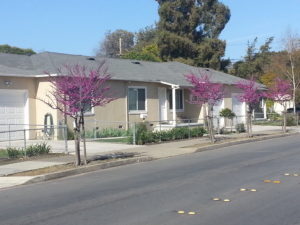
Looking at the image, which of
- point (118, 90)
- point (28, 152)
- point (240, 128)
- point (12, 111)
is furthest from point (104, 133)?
point (240, 128)

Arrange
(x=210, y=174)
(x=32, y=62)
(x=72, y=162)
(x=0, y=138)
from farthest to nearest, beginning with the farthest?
(x=32, y=62), (x=0, y=138), (x=72, y=162), (x=210, y=174)

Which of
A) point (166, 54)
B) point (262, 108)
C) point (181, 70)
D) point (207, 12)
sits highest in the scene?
point (207, 12)

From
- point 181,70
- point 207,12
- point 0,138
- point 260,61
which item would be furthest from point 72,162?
point 260,61

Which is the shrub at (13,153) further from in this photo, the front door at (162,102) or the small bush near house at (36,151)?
the front door at (162,102)

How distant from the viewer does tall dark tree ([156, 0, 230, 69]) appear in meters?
52.5

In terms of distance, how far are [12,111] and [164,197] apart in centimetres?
1625

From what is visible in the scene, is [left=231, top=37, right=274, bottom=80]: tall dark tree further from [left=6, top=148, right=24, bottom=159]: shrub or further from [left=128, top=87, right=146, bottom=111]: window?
[left=6, top=148, right=24, bottom=159]: shrub

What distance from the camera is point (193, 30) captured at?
5466cm

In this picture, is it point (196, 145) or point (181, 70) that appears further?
point (181, 70)

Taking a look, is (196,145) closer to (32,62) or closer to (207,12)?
(32,62)

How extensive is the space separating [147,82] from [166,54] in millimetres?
23333

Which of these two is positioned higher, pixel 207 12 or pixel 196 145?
pixel 207 12

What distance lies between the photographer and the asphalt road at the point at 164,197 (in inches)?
312

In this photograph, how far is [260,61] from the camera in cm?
5888
